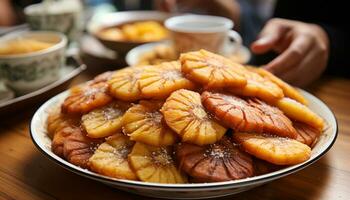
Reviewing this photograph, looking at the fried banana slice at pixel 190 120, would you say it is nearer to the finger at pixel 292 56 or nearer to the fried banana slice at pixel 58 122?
the fried banana slice at pixel 58 122

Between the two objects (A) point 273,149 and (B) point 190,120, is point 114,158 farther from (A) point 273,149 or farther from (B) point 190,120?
(A) point 273,149

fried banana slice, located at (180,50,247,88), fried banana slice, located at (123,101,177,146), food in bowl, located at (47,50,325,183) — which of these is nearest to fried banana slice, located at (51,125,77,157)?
food in bowl, located at (47,50,325,183)

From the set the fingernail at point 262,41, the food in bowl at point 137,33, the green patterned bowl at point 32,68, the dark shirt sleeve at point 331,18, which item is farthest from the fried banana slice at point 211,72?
the dark shirt sleeve at point 331,18

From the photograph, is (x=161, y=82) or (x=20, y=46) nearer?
(x=161, y=82)

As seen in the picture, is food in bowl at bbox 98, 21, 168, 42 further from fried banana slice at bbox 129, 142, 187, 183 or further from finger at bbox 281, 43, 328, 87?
fried banana slice at bbox 129, 142, 187, 183

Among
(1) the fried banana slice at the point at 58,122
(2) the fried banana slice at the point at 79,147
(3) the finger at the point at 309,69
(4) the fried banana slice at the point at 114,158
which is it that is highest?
(4) the fried banana slice at the point at 114,158

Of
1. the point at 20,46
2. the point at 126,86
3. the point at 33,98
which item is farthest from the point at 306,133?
the point at 20,46
